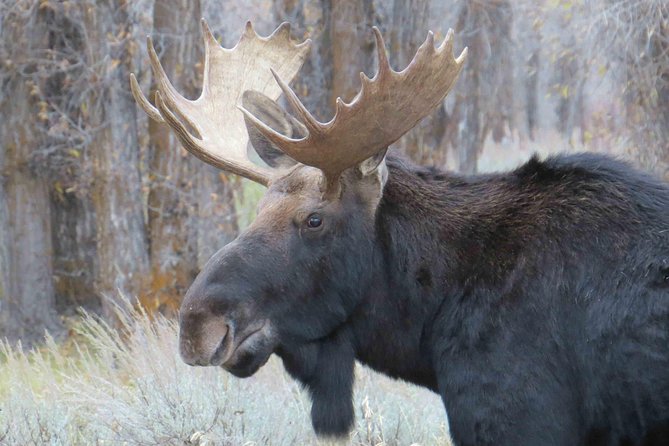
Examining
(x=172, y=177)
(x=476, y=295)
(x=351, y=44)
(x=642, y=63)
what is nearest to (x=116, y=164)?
(x=172, y=177)

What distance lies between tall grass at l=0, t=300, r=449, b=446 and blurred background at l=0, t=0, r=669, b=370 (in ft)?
10.7

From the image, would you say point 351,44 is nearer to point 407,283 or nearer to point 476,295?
point 407,283

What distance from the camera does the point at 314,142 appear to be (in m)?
4.45

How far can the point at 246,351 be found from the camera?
4.45 meters

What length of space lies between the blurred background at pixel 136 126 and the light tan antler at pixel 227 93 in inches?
156

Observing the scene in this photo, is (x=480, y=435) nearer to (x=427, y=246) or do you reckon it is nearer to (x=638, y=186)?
(x=427, y=246)

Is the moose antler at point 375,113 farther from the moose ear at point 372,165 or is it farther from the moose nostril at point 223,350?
the moose nostril at point 223,350

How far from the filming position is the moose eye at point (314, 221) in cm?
458

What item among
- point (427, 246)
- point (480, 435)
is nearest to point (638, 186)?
point (427, 246)

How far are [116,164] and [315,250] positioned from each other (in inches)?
244

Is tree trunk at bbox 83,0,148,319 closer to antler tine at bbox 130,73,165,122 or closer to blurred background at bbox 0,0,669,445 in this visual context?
blurred background at bbox 0,0,669,445

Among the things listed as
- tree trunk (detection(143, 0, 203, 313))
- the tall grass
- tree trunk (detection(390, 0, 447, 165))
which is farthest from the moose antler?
tree trunk (detection(143, 0, 203, 313))

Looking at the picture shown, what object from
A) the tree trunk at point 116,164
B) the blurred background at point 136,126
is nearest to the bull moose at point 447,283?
the blurred background at point 136,126

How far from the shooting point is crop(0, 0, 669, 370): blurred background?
33.2 feet
